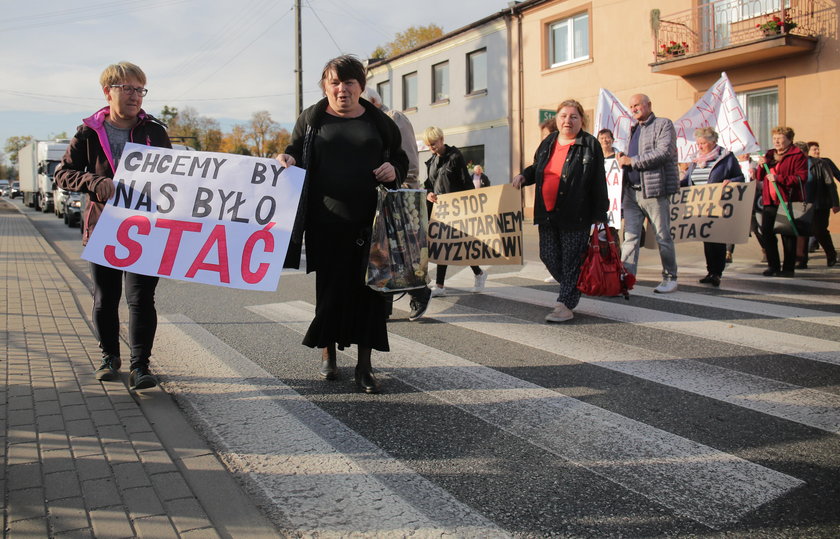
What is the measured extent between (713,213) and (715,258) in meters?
0.60

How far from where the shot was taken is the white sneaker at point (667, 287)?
314 inches

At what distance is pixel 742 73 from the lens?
1788 cm

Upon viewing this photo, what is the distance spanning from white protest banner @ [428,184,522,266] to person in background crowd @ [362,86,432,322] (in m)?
0.90

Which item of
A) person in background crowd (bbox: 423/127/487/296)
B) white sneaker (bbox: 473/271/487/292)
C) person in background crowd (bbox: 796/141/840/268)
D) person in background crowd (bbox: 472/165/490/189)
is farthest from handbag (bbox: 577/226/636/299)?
person in background crowd (bbox: 796/141/840/268)

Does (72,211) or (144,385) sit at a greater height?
(72,211)

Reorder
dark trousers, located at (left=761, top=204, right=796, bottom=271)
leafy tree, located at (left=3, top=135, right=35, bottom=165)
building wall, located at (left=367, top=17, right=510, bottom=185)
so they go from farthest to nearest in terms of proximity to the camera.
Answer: leafy tree, located at (left=3, top=135, right=35, bottom=165), building wall, located at (left=367, top=17, right=510, bottom=185), dark trousers, located at (left=761, top=204, right=796, bottom=271)

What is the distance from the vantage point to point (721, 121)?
11602 mm

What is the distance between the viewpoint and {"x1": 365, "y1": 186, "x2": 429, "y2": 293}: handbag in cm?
416

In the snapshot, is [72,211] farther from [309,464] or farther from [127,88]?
[309,464]

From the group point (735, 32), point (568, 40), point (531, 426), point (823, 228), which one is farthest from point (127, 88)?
point (568, 40)

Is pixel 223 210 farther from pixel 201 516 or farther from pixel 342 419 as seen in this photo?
pixel 201 516

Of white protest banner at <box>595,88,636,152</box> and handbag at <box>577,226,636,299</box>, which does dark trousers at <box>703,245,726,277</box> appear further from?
white protest banner at <box>595,88,636,152</box>

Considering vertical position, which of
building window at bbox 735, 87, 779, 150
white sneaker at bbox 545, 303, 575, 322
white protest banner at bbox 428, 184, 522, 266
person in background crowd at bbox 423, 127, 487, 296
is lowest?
white sneaker at bbox 545, 303, 575, 322

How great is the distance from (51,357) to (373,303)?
97.1 inches
